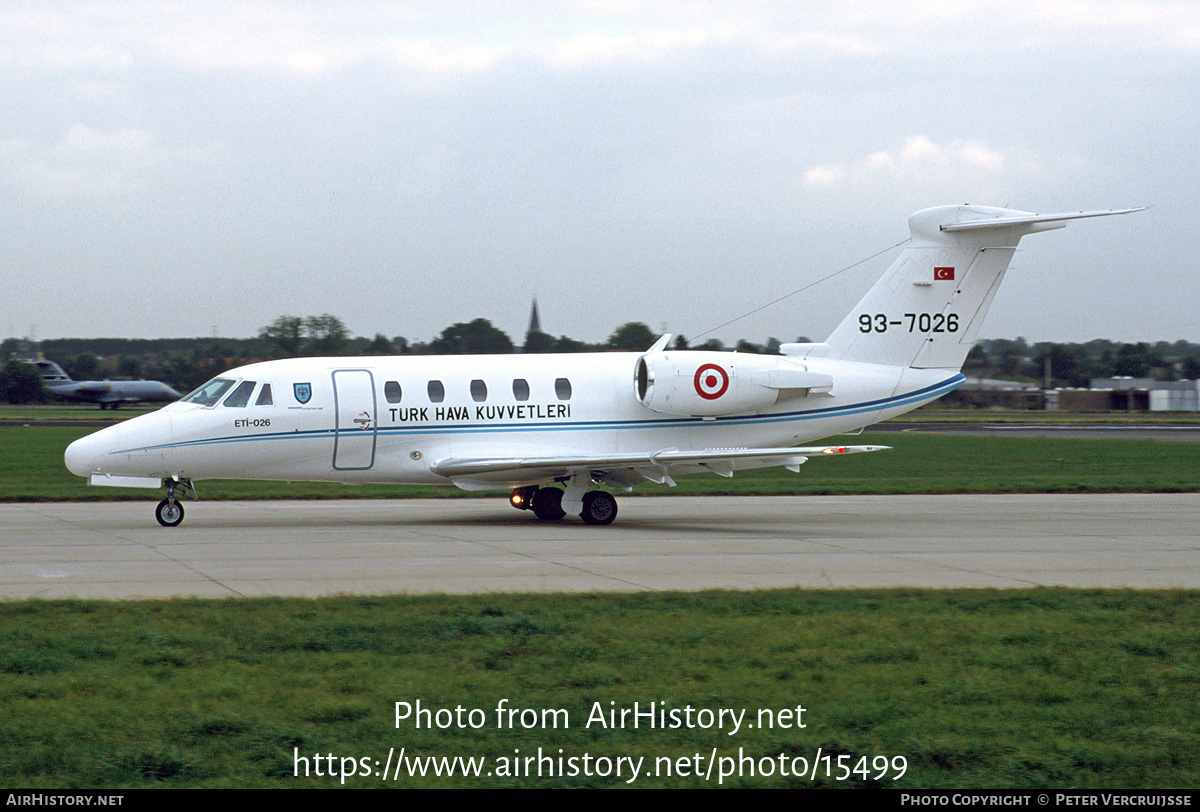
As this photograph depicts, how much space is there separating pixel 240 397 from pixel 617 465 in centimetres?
607

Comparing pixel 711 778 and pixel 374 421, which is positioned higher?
pixel 374 421

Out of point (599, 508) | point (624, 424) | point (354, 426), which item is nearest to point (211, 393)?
Result: point (354, 426)

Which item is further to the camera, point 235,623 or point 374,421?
point 374,421

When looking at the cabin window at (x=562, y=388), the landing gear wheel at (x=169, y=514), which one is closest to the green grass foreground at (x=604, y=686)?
the landing gear wheel at (x=169, y=514)

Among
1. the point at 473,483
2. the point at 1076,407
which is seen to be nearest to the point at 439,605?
the point at 473,483

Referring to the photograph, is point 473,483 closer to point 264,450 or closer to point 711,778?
point 264,450

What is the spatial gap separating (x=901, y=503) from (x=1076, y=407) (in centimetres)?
9085

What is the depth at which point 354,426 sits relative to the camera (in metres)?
19.5

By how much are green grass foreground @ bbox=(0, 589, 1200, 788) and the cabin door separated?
A: 8.25 meters

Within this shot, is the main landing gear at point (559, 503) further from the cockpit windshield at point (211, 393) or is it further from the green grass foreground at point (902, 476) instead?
the green grass foreground at point (902, 476)

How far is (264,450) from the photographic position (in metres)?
19.2

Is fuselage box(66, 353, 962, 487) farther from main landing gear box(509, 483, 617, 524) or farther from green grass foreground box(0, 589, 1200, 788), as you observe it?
green grass foreground box(0, 589, 1200, 788)

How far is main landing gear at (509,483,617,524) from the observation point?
65.1ft

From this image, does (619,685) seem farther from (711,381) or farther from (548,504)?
(548,504)
